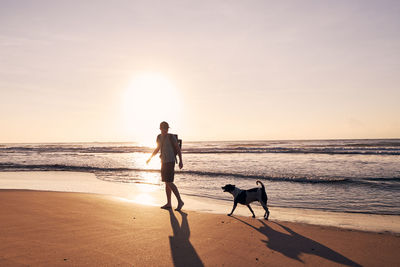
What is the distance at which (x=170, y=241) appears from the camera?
4.29 meters

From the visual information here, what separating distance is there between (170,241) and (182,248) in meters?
0.37

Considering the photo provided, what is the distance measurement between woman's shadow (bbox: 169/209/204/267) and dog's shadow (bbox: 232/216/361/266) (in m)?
1.26

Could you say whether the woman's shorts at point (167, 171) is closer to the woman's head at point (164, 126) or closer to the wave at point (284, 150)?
the woman's head at point (164, 126)

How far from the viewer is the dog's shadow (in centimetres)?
376

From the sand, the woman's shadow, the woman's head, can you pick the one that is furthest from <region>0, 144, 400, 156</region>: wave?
the woman's shadow

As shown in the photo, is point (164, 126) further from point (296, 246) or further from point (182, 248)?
point (296, 246)

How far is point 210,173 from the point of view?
15.1 meters

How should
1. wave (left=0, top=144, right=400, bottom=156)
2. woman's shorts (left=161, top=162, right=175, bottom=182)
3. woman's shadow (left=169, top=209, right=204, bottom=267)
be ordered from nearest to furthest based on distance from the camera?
woman's shadow (left=169, top=209, right=204, bottom=267), woman's shorts (left=161, top=162, right=175, bottom=182), wave (left=0, top=144, right=400, bottom=156)

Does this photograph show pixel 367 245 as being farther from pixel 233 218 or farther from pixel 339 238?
pixel 233 218

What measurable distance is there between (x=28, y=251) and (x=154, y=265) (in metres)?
1.74

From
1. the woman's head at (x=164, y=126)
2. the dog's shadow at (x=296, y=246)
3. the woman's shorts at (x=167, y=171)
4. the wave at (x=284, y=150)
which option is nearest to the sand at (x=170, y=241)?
the dog's shadow at (x=296, y=246)

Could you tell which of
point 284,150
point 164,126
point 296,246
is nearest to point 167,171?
point 164,126

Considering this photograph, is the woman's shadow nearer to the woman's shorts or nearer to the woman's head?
the woman's shorts

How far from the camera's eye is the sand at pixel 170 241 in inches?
139
